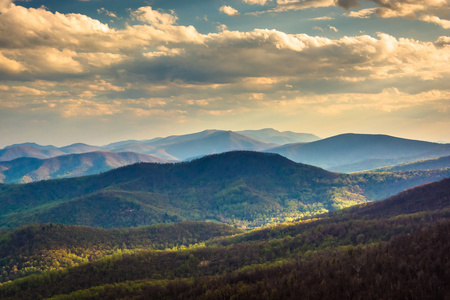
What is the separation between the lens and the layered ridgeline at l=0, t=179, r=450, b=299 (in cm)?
9738

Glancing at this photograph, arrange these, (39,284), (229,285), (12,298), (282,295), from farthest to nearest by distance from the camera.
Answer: (39,284), (12,298), (229,285), (282,295)

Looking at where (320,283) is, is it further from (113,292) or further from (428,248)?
(113,292)

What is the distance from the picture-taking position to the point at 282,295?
107 meters

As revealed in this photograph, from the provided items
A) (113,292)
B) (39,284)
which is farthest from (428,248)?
(39,284)

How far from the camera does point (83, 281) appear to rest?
561 feet

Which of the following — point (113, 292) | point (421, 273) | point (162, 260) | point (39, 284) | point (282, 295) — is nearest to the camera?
point (421, 273)

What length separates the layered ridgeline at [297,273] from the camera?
97.4 m

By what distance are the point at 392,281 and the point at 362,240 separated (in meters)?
86.7

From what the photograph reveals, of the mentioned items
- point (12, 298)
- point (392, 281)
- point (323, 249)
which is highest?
point (392, 281)

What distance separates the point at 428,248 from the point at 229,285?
68269 millimetres

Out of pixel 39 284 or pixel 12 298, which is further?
pixel 39 284

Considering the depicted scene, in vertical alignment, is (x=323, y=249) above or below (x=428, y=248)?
below

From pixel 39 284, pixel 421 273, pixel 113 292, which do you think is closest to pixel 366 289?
pixel 421 273

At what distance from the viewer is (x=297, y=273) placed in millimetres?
125375
